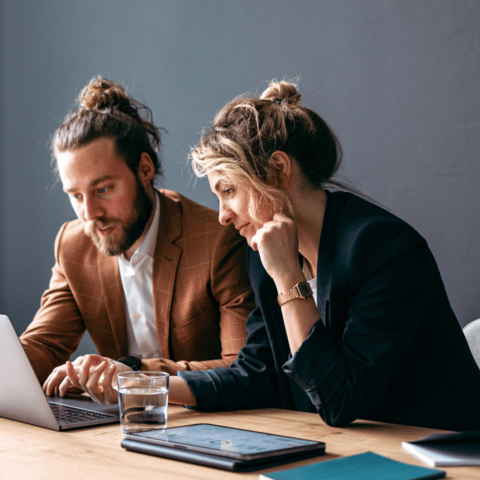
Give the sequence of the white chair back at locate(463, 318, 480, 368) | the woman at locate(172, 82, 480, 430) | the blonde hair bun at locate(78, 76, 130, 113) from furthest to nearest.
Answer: the blonde hair bun at locate(78, 76, 130, 113) < the white chair back at locate(463, 318, 480, 368) < the woman at locate(172, 82, 480, 430)

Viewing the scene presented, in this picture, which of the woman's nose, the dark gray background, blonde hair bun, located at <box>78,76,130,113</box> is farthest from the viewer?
blonde hair bun, located at <box>78,76,130,113</box>

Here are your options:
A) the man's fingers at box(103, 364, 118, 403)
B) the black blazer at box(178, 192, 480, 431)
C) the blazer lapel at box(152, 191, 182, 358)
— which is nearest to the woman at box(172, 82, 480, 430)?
the black blazer at box(178, 192, 480, 431)

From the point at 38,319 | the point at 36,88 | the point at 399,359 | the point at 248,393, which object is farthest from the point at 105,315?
the point at 36,88

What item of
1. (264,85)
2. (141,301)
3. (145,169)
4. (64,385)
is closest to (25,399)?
(64,385)

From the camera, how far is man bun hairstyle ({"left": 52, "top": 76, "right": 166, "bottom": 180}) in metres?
1.83

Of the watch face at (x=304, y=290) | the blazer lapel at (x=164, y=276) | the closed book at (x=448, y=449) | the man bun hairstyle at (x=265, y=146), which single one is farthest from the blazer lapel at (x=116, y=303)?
the closed book at (x=448, y=449)

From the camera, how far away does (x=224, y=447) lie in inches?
30.9

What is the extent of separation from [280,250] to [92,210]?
79 centimetres

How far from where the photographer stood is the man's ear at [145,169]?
1905mm

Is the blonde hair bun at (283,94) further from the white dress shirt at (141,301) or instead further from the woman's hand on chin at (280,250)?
the white dress shirt at (141,301)

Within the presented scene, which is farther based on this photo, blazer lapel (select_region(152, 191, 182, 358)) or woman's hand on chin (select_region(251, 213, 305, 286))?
blazer lapel (select_region(152, 191, 182, 358))

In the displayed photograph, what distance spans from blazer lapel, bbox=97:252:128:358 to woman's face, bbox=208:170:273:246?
65 centimetres

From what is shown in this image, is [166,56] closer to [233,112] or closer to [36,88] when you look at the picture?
[36,88]

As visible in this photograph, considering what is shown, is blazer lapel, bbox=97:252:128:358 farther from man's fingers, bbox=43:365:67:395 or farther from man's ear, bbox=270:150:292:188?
man's ear, bbox=270:150:292:188
